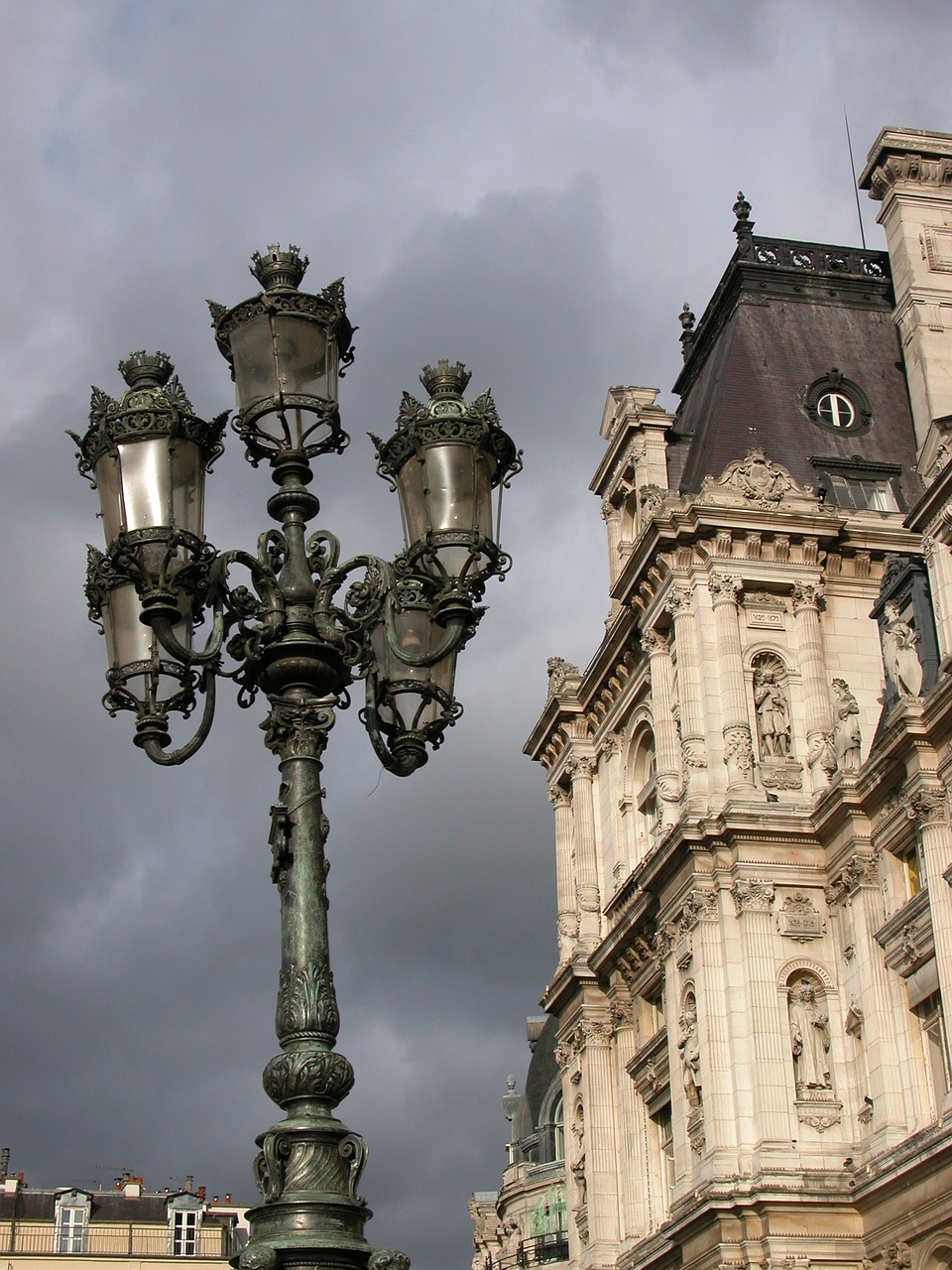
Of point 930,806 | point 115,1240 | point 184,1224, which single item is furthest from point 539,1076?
point 930,806

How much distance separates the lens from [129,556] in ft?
37.2

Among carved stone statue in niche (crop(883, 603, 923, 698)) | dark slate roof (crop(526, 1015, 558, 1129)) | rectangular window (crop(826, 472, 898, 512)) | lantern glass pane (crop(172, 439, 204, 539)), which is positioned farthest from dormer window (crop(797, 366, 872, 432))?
lantern glass pane (crop(172, 439, 204, 539))

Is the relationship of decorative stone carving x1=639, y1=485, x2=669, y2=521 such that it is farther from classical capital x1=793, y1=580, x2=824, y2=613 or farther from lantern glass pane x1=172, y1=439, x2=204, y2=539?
lantern glass pane x1=172, y1=439, x2=204, y2=539

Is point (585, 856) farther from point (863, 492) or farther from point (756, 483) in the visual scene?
point (863, 492)

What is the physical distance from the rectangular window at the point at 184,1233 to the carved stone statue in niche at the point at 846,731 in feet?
127

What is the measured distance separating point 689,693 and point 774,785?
101 inches

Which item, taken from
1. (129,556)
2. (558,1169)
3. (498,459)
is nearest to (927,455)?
(498,459)

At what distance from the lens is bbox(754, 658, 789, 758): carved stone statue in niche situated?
35406 mm

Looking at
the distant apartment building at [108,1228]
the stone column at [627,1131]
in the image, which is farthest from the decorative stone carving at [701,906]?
the distant apartment building at [108,1228]

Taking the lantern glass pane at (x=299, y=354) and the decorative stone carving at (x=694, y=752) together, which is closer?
the lantern glass pane at (x=299, y=354)

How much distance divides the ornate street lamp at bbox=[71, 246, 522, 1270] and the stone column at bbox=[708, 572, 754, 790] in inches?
894

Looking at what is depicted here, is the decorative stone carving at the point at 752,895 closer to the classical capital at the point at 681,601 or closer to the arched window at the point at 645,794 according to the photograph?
the arched window at the point at 645,794

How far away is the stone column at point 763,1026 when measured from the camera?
104 feet

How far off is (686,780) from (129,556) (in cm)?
2469
